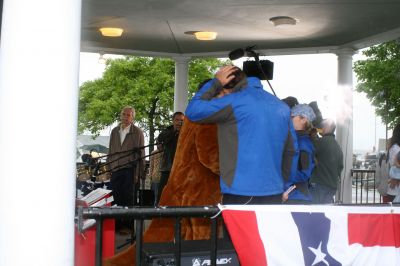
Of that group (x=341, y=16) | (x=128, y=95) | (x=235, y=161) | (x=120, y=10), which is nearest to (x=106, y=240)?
(x=235, y=161)

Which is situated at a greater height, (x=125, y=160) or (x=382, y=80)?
(x=382, y=80)

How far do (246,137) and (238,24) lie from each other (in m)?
5.88

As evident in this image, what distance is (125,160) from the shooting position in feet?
26.6

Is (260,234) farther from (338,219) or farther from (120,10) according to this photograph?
(120,10)

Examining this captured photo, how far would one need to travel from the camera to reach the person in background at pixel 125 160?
25.2ft

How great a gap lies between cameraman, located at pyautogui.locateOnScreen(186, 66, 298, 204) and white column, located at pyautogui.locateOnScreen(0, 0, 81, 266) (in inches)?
55.0

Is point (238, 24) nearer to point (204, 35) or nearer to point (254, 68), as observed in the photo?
point (204, 35)

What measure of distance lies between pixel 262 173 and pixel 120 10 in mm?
5513

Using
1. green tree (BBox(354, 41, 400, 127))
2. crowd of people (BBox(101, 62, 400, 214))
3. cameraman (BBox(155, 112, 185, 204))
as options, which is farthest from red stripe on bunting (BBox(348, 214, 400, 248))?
green tree (BBox(354, 41, 400, 127))

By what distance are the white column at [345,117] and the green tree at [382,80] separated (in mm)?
7154

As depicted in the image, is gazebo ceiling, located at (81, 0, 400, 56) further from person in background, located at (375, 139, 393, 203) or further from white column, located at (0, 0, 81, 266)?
white column, located at (0, 0, 81, 266)

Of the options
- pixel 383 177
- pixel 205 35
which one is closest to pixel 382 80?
pixel 205 35

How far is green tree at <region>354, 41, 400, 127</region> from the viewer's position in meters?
17.6

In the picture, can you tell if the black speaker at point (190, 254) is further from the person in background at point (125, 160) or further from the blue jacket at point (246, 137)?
the person in background at point (125, 160)
